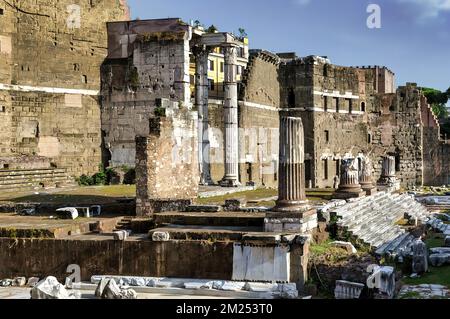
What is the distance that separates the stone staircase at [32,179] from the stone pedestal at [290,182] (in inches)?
553

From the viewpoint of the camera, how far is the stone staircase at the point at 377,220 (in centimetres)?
1662

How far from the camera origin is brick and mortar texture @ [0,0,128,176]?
28.3m

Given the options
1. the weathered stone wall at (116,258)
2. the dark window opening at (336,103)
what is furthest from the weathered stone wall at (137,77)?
the dark window opening at (336,103)

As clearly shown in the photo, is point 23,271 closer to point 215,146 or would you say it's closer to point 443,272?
point 443,272

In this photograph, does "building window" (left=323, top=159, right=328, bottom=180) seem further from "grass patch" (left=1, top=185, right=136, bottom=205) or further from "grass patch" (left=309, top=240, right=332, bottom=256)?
"grass patch" (left=309, top=240, right=332, bottom=256)

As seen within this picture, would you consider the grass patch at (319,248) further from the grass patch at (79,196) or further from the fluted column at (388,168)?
the fluted column at (388,168)

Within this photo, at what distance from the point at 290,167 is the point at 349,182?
8.43 metres

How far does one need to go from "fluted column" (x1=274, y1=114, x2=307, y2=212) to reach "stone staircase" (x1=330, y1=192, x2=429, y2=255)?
84.2 inches

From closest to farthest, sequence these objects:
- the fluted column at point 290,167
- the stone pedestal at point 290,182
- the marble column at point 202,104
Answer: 1. the stone pedestal at point 290,182
2. the fluted column at point 290,167
3. the marble column at point 202,104

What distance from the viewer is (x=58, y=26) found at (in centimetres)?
3002

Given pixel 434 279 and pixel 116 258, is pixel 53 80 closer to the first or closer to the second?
pixel 116 258

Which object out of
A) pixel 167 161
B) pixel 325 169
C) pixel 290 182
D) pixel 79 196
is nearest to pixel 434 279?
pixel 290 182

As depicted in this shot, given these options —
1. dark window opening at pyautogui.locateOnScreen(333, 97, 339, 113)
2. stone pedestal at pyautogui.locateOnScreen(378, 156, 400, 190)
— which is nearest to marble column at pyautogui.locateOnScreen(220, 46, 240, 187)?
stone pedestal at pyautogui.locateOnScreen(378, 156, 400, 190)
